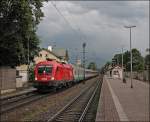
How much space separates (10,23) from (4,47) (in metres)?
2.34

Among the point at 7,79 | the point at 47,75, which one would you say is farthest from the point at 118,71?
the point at 47,75

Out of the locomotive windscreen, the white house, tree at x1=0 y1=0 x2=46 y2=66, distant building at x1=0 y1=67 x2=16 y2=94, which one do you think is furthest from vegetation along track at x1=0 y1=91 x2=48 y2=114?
the white house

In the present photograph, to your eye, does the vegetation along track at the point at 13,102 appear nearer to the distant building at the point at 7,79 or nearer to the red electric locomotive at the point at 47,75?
the red electric locomotive at the point at 47,75

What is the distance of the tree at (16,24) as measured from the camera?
36.4 metres

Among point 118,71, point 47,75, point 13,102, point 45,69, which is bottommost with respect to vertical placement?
point 13,102

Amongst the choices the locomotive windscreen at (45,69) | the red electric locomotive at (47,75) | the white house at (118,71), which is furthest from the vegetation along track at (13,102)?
the white house at (118,71)

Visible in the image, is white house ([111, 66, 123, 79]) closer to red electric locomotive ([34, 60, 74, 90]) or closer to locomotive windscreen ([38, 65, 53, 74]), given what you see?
red electric locomotive ([34, 60, 74, 90])

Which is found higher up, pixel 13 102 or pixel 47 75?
pixel 47 75

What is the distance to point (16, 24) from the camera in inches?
1473

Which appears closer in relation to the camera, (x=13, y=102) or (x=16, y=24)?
(x=13, y=102)

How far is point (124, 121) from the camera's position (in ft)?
49.6

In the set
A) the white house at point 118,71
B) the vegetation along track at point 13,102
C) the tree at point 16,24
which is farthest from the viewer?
the white house at point 118,71

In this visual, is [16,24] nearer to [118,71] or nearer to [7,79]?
[7,79]

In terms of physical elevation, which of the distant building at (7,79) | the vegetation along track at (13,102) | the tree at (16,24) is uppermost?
the tree at (16,24)
